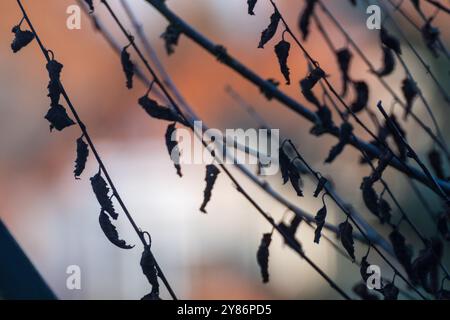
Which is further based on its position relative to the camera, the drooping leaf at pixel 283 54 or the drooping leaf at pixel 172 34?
the drooping leaf at pixel 172 34

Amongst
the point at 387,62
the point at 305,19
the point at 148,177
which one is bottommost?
the point at 387,62

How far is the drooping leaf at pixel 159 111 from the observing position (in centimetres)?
150

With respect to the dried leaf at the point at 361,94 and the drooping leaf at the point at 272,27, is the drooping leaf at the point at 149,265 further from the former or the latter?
the dried leaf at the point at 361,94

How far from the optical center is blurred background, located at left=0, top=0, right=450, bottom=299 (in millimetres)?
5746

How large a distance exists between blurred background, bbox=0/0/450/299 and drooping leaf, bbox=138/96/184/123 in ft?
13.2

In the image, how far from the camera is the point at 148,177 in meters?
6.14

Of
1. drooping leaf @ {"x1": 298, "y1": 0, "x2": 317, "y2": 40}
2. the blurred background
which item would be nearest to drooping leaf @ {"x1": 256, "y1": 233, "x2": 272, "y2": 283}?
drooping leaf @ {"x1": 298, "y1": 0, "x2": 317, "y2": 40}

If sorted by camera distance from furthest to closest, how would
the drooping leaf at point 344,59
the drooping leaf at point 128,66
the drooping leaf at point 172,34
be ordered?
the drooping leaf at point 344,59 < the drooping leaf at point 172,34 < the drooping leaf at point 128,66

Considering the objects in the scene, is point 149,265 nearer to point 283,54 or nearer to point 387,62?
point 283,54

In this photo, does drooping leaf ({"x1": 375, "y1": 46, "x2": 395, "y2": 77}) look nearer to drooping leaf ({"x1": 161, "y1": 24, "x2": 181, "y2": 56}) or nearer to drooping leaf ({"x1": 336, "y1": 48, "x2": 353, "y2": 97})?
drooping leaf ({"x1": 336, "y1": 48, "x2": 353, "y2": 97})

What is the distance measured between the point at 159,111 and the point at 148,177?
4.67 meters

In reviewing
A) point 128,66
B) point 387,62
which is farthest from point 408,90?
point 128,66

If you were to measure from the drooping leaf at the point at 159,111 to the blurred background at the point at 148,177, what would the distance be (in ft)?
13.2

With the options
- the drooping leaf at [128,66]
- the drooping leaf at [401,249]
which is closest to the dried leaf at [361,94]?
the drooping leaf at [401,249]
